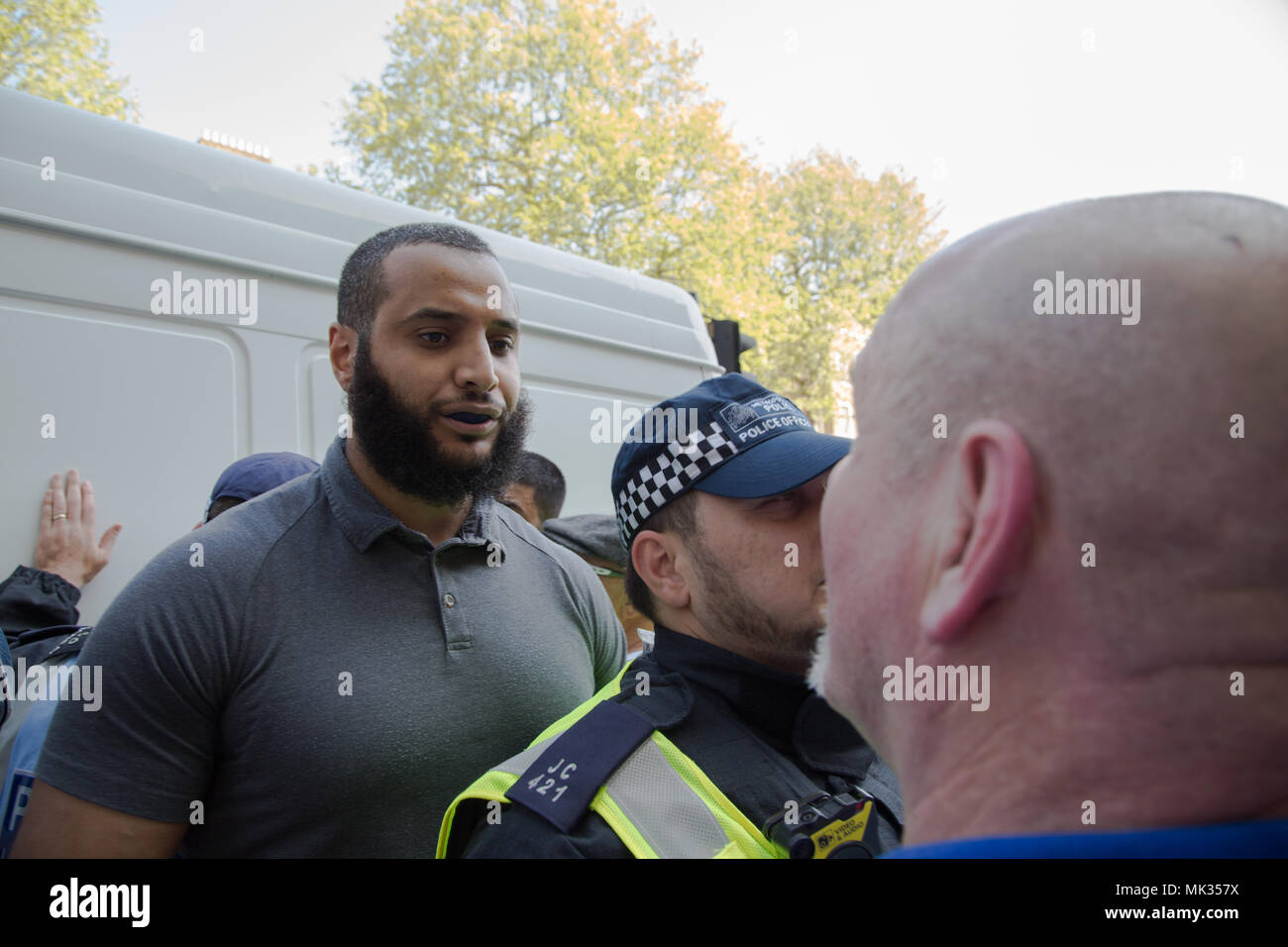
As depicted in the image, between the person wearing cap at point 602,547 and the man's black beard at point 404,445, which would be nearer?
the man's black beard at point 404,445

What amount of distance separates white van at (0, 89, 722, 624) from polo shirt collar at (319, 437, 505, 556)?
1271mm

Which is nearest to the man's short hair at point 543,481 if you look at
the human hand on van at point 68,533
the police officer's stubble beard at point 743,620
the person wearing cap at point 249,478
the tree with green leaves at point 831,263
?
the person wearing cap at point 249,478

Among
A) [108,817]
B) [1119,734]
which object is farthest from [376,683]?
[1119,734]

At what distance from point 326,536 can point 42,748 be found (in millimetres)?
633

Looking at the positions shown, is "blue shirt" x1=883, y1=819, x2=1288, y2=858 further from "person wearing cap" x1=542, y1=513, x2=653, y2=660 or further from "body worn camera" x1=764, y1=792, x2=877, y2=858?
"person wearing cap" x1=542, y1=513, x2=653, y2=660

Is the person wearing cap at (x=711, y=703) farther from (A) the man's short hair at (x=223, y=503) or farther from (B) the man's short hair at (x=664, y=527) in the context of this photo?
(A) the man's short hair at (x=223, y=503)

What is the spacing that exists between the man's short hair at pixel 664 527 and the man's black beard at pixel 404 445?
44 cm

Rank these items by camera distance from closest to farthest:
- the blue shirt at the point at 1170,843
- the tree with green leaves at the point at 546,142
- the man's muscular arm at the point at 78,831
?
the blue shirt at the point at 1170,843
the man's muscular arm at the point at 78,831
the tree with green leaves at the point at 546,142

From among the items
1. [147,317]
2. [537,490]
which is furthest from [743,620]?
[537,490]

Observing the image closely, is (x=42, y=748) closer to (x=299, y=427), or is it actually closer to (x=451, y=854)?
(x=451, y=854)

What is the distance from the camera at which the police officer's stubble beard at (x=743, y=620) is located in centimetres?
178

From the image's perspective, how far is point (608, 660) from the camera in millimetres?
2418

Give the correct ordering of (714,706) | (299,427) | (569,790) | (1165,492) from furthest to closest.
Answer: (299,427) < (714,706) < (569,790) < (1165,492)

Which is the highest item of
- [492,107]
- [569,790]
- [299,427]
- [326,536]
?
[492,107]
